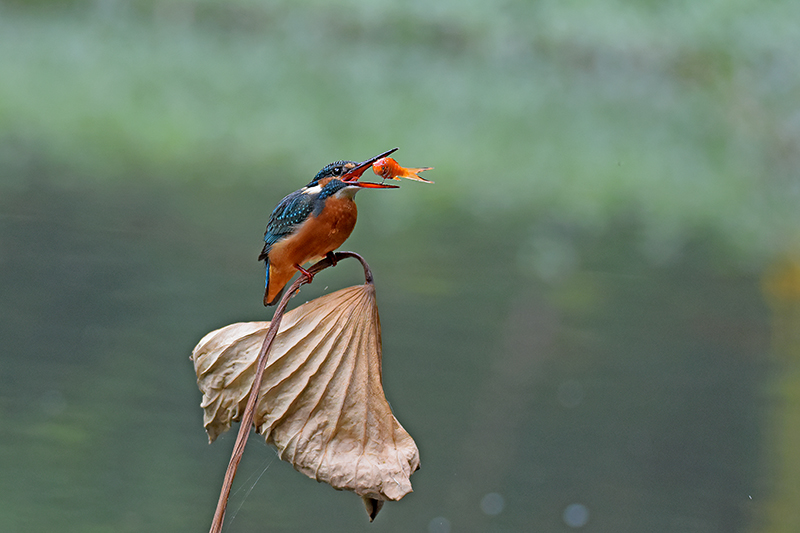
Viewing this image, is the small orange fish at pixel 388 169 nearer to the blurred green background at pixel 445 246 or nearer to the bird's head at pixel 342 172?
the bird's head at pixel 342 172

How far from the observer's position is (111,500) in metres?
2.10

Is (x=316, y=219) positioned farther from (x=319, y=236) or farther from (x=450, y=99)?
(x=450, y=99)

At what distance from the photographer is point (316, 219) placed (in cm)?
84

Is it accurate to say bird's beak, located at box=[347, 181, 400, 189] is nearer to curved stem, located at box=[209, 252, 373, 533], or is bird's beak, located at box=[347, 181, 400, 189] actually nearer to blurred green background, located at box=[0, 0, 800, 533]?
curved stem, located at box=[209, 252, 373, 533]

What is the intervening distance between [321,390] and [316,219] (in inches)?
5.5

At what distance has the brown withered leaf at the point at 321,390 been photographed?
31.9 inches

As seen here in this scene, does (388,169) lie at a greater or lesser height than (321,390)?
greater

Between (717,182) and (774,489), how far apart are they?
2.95m

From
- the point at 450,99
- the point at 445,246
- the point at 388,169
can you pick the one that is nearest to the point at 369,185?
the point at 388,169

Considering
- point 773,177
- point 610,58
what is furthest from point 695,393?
point 610,58

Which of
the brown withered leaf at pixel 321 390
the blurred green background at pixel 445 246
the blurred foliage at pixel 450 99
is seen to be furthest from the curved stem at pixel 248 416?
the blurred foliage at pixel 450 99

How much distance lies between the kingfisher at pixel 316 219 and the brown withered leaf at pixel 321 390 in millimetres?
46

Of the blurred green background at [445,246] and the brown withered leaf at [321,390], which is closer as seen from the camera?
the brown withered leaf at [321,390]

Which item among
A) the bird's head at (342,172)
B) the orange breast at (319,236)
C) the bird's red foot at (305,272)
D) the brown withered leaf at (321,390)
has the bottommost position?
the brown withered leaf at (321,390)
